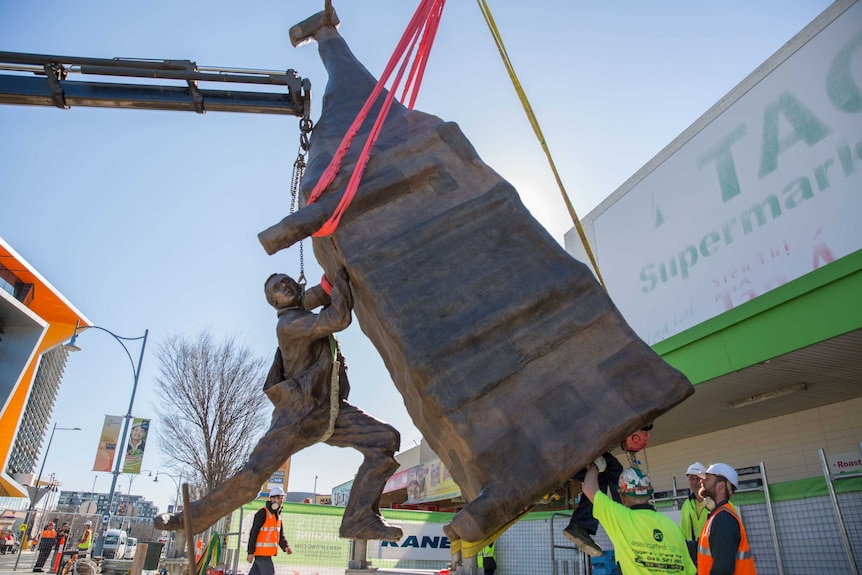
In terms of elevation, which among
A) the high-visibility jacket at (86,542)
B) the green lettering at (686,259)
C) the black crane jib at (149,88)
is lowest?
the high-visibility jacket at (86,542)

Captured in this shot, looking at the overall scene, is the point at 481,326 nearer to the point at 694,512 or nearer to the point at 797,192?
the point at 694,512

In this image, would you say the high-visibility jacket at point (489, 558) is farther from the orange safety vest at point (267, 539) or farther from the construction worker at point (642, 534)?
the construction worker at point (642, 534)

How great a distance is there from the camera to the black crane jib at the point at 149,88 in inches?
285

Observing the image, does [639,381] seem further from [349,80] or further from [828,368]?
[828,368]

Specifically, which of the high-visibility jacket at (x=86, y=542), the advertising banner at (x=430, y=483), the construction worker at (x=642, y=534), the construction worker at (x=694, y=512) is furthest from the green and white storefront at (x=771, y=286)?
the high-visibility jacket at (x=86, y=542)

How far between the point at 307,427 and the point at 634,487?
2.31 meters

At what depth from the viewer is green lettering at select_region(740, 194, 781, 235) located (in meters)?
11.0

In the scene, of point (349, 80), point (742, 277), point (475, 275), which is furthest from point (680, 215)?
point (475, 275)

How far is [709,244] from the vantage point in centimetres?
1234

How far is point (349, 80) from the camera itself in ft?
Answer: 15.0

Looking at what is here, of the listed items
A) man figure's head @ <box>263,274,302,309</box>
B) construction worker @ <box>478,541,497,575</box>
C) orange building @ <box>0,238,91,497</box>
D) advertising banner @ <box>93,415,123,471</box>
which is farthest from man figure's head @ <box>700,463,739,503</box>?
orange building @ <box>0,238,91,497</box>

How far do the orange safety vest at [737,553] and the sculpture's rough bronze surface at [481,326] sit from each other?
2026mm

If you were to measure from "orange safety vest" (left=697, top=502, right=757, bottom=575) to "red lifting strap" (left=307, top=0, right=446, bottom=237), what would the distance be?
341 cm

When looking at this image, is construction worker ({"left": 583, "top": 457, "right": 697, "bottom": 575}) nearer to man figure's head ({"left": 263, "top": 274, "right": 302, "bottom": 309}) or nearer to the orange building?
man figure's head ({"left": 263, "top": 274, "right": 302, "bottom": 309})
